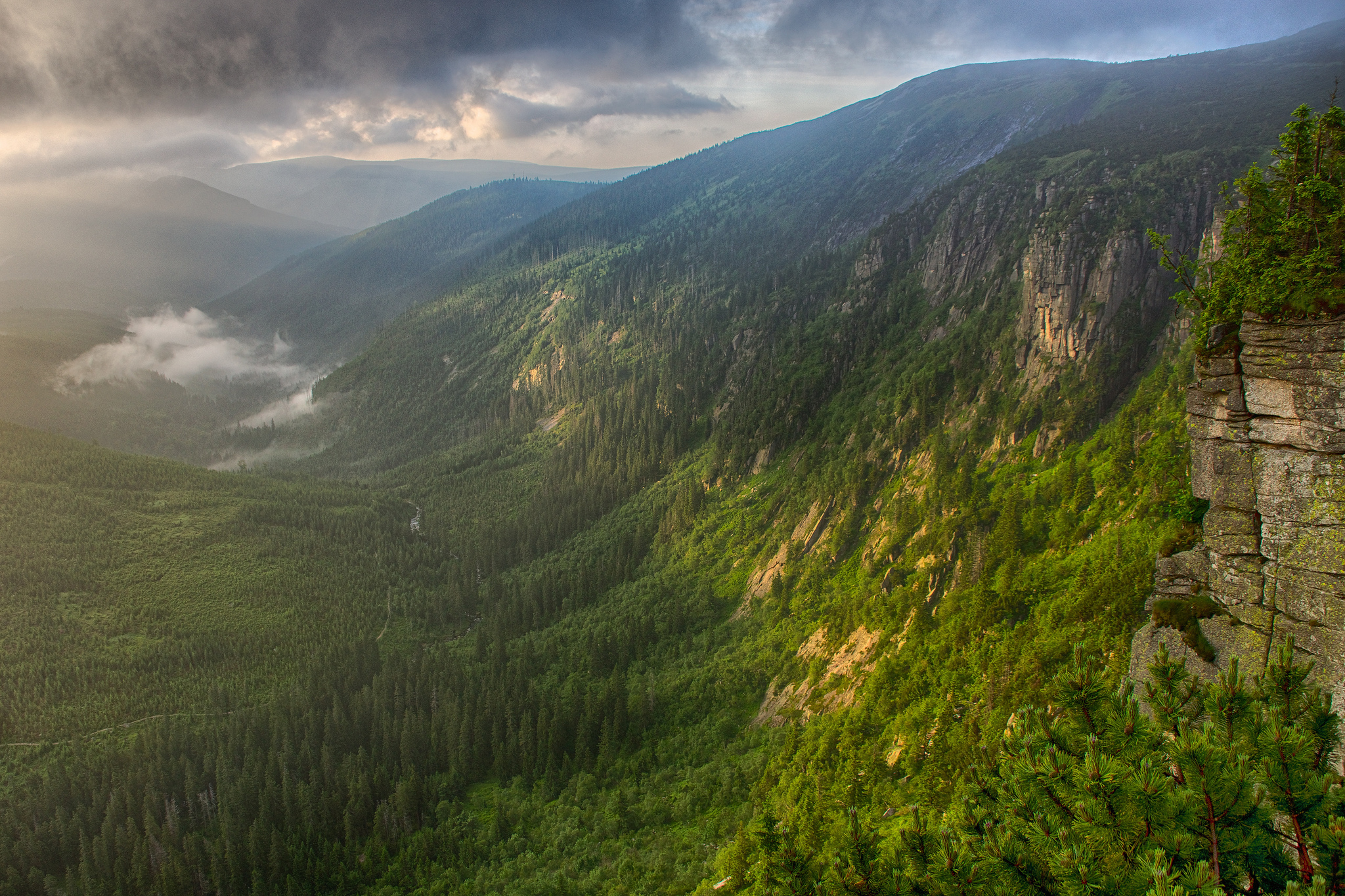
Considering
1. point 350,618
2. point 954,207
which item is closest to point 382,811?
point 350,618

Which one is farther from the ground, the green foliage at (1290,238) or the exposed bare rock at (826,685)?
the green foliage at (1290,238)

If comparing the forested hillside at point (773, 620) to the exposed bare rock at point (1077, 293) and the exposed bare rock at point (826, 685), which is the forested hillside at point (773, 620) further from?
the exposed bare rock at point (826, 685)

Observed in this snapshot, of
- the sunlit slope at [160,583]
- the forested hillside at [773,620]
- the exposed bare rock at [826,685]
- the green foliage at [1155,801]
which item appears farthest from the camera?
the sunlit slope at [160,583]

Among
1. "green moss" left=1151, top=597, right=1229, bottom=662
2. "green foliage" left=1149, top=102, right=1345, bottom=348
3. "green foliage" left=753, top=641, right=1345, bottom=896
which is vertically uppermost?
"green foliage" left=1149, top=102, right=1345, bottom=348

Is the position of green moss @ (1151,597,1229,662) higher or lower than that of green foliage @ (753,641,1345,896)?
lower

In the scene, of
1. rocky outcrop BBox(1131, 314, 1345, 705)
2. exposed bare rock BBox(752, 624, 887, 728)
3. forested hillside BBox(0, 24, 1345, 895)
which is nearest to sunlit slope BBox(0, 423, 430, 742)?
forested hillside BBox(0, 24, 1345, 895)

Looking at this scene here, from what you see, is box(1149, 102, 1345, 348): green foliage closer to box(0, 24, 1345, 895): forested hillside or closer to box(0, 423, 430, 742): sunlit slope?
box(0, 24, 1345, 895): forested hillside

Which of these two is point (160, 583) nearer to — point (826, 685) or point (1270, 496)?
point (826, 685)

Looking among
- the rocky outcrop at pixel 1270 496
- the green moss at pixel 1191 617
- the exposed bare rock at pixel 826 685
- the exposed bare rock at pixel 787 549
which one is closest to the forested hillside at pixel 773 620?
the exposed bare rock at pixel 826 685
